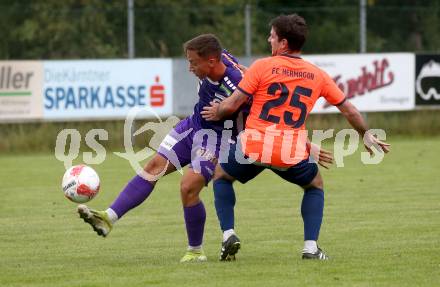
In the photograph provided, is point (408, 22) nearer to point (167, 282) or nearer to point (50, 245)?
point (50, 245)

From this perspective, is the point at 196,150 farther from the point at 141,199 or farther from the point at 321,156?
the point at 321,156

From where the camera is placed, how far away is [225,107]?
7.50 meters

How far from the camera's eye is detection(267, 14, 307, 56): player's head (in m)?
7.43

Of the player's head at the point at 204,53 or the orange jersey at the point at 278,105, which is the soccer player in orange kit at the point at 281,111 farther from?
the player's head at the point at 204,53

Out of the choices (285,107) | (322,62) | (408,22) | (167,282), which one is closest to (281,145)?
(285,107)

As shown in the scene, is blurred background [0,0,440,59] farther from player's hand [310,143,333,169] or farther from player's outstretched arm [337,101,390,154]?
player's outstretched arm [337,101,390,154]

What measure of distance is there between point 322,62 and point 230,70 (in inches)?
528

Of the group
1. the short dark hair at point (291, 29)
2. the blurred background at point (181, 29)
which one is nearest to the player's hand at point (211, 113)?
the short dark hair at point (291, 29)

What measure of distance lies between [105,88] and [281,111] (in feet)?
40.9

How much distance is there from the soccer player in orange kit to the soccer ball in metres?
1.05

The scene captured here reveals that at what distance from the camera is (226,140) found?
8031 millimetres

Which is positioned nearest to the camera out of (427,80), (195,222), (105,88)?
(195,222)

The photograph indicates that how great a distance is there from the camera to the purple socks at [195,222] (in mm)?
7973

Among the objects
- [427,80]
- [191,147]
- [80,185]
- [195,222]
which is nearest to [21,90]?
[427,80]
